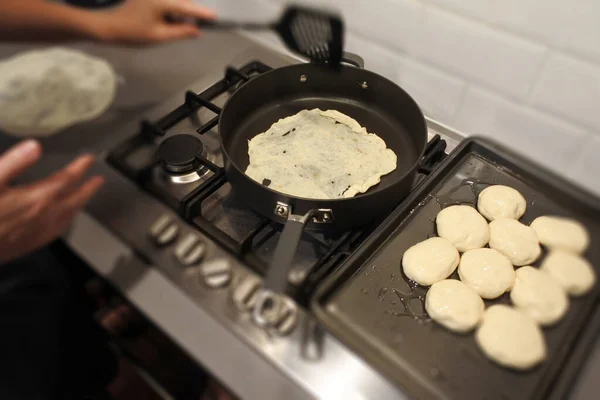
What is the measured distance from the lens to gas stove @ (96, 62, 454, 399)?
521 millimetres

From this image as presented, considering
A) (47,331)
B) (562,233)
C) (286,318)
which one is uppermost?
(562,233)

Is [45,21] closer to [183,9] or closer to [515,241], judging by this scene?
[183,9]

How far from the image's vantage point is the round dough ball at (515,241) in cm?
56

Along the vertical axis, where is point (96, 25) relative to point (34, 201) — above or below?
above

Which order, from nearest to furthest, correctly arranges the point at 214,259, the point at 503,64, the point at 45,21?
the point at 45,21, the point at 214,259, the point at 503,64

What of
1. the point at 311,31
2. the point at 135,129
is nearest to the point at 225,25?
the point at 311,31

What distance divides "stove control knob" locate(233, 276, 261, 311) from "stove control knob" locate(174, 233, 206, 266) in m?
0.06

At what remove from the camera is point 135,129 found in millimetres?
672

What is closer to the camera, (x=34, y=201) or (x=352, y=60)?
(x=34, y=201)

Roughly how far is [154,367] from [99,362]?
0.43 feet

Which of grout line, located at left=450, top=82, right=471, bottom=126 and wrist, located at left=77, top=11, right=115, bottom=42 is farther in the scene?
grout line, located at left=450, top=82, right=471, bottom=126

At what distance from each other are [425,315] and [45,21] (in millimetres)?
494

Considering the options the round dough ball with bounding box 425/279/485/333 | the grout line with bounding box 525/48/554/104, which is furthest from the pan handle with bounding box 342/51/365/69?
the round dough ball with bounding box 425/279/485/333

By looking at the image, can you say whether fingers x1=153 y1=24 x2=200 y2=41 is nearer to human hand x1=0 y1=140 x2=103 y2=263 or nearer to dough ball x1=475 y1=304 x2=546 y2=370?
human hand x1=0 y1=140 x2=103 y2=263
